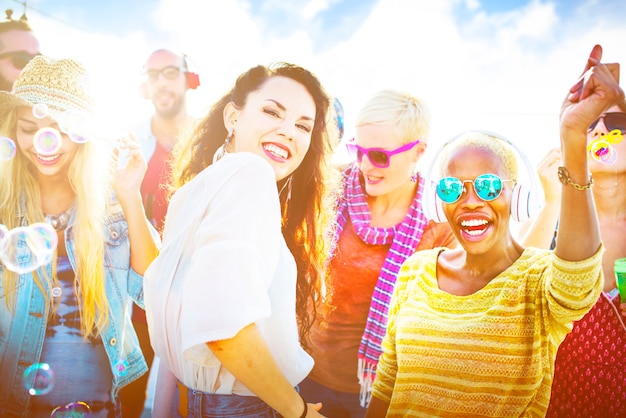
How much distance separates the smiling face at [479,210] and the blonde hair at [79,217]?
5.33 ft

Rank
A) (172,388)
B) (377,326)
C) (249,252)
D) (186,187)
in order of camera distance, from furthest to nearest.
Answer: (377,326) → (172,388) → (186,187) → (249,252)

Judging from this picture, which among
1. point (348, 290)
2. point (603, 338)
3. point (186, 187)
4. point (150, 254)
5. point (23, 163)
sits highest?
point (23, 163)

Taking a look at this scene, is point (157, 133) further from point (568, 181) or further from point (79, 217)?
point (568, 181)

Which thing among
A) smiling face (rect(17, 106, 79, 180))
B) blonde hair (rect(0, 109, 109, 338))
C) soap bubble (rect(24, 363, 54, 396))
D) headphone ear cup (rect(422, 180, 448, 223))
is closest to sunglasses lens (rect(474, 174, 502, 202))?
headphone ear cup (rect(422, 180, 448, 223))

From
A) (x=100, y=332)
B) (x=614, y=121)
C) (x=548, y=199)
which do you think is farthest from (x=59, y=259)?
(x=614, y=121)

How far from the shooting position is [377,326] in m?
2.41

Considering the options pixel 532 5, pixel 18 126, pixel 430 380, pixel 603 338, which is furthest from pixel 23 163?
pixel 603 338

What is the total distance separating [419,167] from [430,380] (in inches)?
41.1

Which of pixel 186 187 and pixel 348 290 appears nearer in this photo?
pixel 186 187

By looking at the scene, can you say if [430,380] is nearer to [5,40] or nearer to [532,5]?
[532,5]

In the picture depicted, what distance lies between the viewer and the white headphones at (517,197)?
2033 millimetres

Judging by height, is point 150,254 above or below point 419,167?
below

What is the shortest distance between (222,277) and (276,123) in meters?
0.84

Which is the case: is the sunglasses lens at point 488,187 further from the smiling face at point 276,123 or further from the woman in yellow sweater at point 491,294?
the smiling face at point 276,123
